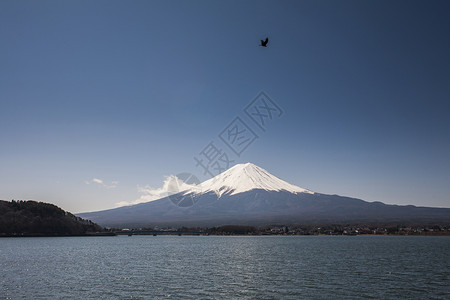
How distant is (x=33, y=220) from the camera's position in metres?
173

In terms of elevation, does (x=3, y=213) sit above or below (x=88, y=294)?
above

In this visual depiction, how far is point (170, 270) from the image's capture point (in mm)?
47344

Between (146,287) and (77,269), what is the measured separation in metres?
19.9

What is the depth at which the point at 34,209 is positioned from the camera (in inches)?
6983

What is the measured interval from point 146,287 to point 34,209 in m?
169

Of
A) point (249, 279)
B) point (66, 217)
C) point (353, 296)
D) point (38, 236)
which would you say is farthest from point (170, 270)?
point (66, 217)

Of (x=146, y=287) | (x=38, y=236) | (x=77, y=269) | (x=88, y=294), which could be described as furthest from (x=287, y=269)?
(x=38, y=236)

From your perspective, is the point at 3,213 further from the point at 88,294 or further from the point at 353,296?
the point at 353,296

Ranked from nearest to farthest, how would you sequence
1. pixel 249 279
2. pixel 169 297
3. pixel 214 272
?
pixel 169 297 < pixel 249 279 < pixel 214 272

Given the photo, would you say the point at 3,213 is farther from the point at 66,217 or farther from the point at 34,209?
the point at 66,217

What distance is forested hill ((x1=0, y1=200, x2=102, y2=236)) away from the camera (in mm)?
165750

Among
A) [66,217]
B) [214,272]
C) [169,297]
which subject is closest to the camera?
[169,297]

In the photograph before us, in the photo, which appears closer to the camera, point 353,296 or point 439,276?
point 353,296

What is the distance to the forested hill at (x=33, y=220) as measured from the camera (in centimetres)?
16575
